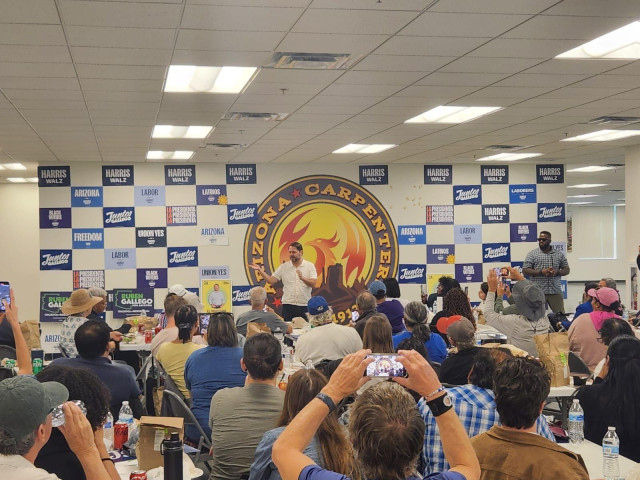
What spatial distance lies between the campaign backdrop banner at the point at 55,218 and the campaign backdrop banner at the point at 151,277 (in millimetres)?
1336

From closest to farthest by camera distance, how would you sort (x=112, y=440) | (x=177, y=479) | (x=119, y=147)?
(x=177, y=479)
(x=112, y=440)
(x=119, y=147)

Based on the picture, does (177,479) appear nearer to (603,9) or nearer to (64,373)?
(64,373)

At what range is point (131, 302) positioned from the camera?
12.3 m

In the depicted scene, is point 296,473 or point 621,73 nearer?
point 296,473

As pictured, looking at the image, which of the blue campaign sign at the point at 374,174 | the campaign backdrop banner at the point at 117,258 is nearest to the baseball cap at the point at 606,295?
the blue campaign sign at the point at 374,174

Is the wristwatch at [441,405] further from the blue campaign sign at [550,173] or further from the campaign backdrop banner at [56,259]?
the blue campaign sign at [550,173]

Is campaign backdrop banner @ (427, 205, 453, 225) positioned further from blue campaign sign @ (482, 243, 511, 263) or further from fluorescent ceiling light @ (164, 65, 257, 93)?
fluorescent ceiling light @ (164, 65, 257, 93)

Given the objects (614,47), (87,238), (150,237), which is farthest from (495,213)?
(614,47)

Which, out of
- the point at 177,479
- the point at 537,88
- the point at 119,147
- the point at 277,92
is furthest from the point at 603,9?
the point at 119,147

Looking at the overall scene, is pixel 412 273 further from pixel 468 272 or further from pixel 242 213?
pixel 242 213

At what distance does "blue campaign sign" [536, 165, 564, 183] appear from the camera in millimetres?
13750

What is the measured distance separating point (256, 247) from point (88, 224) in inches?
105

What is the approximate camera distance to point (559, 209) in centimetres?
1377

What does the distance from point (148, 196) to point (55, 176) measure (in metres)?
1.45
